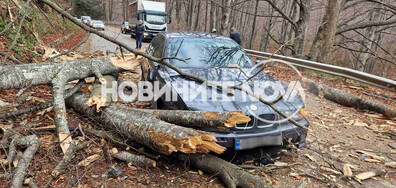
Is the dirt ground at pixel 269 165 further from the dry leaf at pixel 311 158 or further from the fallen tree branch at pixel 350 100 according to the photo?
the fallen tree branch at pixel 350 100

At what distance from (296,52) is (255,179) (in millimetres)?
9053

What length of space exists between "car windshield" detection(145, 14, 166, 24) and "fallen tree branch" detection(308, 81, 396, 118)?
1583 centimetres

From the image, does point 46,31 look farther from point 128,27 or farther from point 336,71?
point 128,27

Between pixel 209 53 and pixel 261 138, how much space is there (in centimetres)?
213

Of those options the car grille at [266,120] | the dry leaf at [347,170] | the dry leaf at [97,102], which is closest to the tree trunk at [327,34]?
the dry leaf at [347,170]

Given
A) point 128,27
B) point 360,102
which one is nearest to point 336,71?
point 360,102

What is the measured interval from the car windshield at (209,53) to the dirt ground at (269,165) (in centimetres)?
178

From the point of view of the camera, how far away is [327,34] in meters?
9.28

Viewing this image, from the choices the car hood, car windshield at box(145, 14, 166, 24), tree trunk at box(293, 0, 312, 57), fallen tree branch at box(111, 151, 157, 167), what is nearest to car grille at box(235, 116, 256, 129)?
the car hood

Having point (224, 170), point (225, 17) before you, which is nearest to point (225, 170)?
point (224, 170)

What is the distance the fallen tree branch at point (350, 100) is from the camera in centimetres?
516

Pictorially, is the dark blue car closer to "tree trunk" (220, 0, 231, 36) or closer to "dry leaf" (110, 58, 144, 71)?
"dry leaf" (110, 58, 144, 71)

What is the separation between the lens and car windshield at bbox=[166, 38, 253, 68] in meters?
4.33

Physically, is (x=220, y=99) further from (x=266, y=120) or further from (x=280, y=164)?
(x=280, y=164)
